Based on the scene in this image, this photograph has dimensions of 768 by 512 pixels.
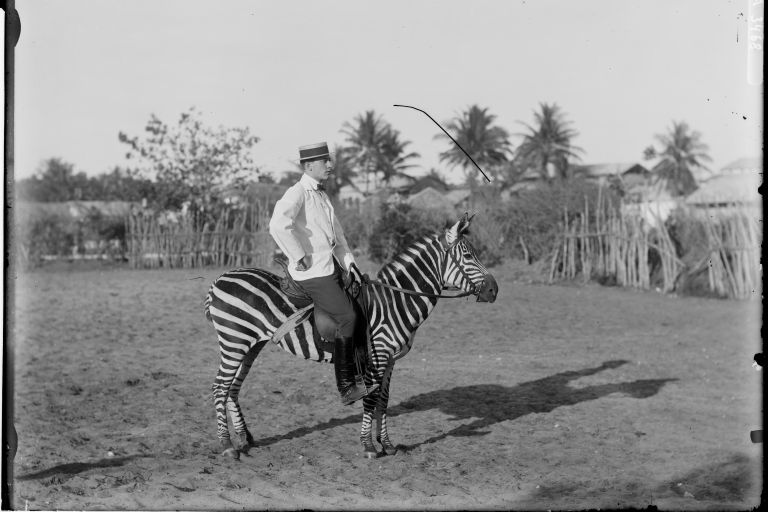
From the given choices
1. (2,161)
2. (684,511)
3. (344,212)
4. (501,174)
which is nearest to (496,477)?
(684,511)

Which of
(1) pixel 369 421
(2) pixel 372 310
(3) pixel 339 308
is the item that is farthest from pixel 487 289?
(1) pixel 369 421

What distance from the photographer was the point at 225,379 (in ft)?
20.5

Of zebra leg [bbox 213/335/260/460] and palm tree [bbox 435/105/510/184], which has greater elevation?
palm tree [bbox 435/105/510/184]

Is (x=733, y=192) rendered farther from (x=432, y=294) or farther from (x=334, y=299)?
(x=334, y=299)

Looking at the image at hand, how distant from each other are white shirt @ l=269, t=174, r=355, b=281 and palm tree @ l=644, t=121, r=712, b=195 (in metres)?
64.8

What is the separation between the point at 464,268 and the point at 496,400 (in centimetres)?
273

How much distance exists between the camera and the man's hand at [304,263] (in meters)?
5.50

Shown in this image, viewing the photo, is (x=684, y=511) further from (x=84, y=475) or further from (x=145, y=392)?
(x=145, y=392)

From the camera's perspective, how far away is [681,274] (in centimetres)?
1848

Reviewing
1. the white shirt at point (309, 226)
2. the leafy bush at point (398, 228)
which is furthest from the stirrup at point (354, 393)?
the leafy bush at point (398, 228)

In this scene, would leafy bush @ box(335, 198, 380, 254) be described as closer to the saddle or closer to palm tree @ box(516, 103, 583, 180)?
the saddle

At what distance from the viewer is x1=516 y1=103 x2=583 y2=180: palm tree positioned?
6259 centimetres

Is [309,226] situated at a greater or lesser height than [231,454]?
greater

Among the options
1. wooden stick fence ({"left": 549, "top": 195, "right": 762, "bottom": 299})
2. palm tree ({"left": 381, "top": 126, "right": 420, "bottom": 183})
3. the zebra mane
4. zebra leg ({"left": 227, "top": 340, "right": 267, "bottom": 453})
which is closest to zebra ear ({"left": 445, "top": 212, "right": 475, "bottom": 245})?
the zebra mane
